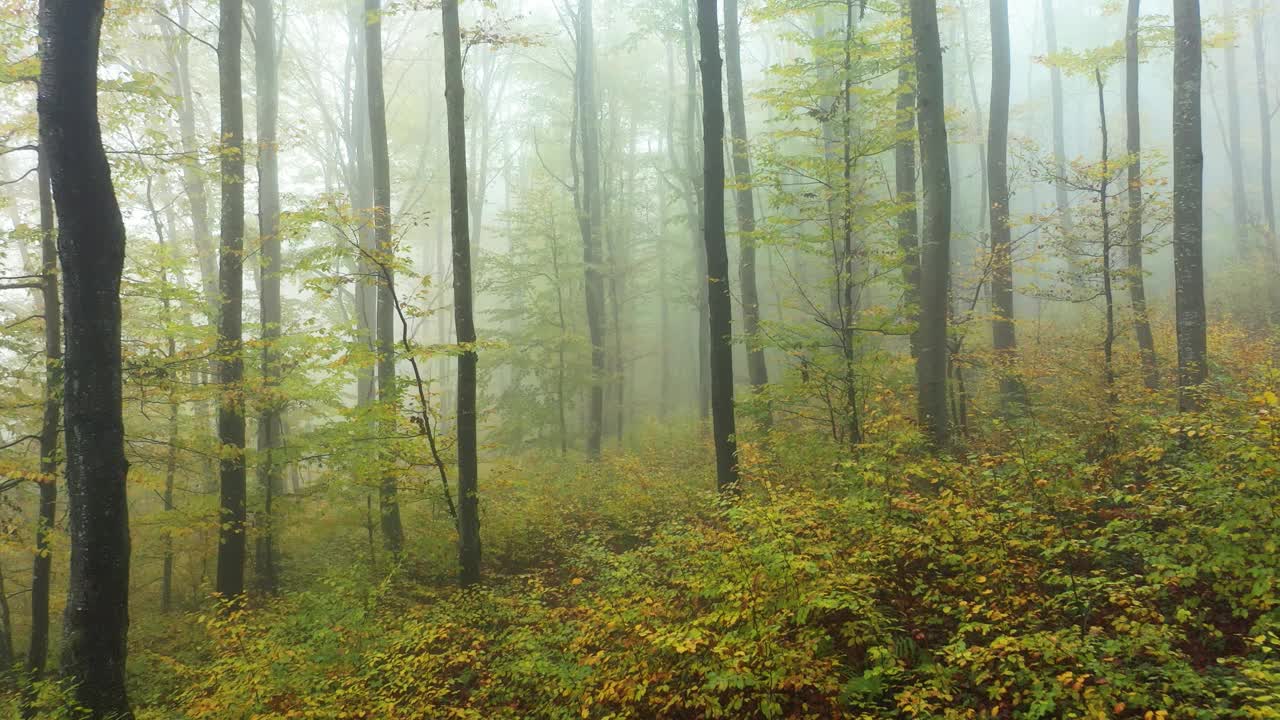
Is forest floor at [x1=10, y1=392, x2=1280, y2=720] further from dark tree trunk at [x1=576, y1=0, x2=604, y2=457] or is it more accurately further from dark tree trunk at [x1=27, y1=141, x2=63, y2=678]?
dark tree trunk at [x1=576, y1=0, x2=604, y2=457]

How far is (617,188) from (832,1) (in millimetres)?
17975

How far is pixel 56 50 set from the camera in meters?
4.91

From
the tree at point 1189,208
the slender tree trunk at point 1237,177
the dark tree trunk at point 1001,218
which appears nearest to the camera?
the tree at point 1189,208

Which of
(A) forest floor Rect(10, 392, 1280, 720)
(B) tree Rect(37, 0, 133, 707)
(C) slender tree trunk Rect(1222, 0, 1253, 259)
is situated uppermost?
(C) slender tree trunk Rect(1222, 0, 1253, 259)

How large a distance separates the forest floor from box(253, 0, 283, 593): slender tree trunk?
2407 mm

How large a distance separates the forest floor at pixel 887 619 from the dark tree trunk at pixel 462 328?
938 mm

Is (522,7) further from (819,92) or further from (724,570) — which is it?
(724,570)

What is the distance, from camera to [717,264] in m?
8.80

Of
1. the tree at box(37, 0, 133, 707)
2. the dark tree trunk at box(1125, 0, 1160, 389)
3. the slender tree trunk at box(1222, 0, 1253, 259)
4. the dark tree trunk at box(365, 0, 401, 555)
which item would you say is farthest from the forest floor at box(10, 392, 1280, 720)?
the slender tree trunk at box(1222, 0, 1253, 259)

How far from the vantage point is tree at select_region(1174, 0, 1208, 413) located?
9055 millimetres

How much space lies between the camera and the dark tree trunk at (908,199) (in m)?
9.23

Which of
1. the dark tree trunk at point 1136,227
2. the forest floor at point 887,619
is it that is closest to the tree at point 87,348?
the forest floor at point 887,619

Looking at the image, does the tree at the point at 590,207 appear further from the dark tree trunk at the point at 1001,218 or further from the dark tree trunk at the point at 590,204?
the dark tree trunk at the point at 1001,218

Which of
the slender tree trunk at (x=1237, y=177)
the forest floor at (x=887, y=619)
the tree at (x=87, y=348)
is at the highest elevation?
the slender tree trunk at (x=1237, y=177)
